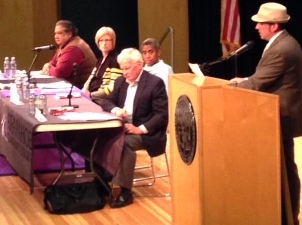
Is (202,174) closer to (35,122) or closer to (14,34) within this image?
(35,122)

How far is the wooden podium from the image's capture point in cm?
407

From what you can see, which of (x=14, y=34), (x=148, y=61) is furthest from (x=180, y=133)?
(x=14, y=34)

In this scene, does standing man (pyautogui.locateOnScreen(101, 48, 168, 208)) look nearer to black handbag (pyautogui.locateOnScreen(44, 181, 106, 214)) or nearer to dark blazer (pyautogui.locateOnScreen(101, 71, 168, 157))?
dark blazer (pyautogui.locateOnScreen(101, 71, 168, 157))

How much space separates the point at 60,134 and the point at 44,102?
48cm

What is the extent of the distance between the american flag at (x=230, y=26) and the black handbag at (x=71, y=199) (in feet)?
14.6

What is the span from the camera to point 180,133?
461 centimetres

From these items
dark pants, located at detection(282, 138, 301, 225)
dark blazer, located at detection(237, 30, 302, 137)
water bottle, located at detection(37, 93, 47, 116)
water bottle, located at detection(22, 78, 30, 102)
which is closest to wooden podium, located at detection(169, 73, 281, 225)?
dark blazer, located at detection(237, 30, 302, 137)

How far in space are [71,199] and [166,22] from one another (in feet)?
15.5

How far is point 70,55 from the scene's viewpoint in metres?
7.51

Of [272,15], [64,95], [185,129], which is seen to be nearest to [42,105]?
[64,95]

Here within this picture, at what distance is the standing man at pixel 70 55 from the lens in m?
7.54

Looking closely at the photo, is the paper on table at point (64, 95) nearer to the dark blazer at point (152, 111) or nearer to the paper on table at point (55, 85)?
the paper on table at point (55, 85)

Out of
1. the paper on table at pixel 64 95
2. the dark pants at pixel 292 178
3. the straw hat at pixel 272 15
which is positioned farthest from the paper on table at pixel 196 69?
the paper on table at pixel 64 95

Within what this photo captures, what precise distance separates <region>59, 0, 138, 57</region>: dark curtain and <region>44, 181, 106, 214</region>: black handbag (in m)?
5.05
